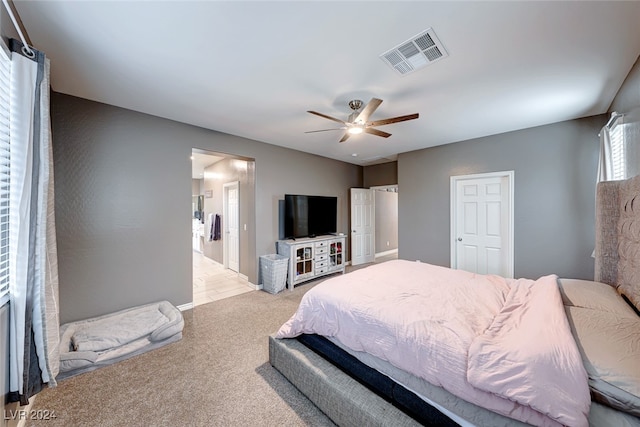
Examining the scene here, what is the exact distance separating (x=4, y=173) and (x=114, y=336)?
5.81 ft

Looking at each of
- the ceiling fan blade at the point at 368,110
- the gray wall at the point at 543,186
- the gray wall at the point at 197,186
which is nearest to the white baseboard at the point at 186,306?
the ceiling fan blade at the point at 368,110

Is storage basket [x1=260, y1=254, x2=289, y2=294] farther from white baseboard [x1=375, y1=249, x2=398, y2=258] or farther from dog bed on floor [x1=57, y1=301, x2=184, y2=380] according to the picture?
white baseboard [x1=375, y1=249, x2=398, y2=258]

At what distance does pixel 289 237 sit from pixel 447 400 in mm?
3585

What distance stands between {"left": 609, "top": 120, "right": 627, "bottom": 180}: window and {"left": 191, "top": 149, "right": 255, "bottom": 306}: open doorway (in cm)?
443

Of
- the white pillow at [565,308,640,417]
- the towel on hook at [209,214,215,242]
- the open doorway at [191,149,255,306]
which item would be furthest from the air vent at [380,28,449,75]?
the towel on hook at [209,214,215,242]

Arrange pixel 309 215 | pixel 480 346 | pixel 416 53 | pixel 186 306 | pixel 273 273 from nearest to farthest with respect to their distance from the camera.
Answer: pixel 480 346 < pixel 416 53 < pixel 186 306 < pixel 273 273 < pixel 309 215

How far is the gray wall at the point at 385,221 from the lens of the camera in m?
6.89

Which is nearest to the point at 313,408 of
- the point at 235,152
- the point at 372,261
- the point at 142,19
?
the point at 142,19

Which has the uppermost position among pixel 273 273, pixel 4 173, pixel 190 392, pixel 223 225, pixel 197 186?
pixel 197 186

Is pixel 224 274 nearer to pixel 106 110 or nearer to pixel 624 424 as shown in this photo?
pixel 106 110

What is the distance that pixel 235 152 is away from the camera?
381 cm

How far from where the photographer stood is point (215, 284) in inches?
175

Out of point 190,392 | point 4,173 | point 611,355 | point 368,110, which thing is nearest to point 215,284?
point 190,392

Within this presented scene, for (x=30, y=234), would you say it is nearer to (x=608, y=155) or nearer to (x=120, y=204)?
(x=120, y=204)
